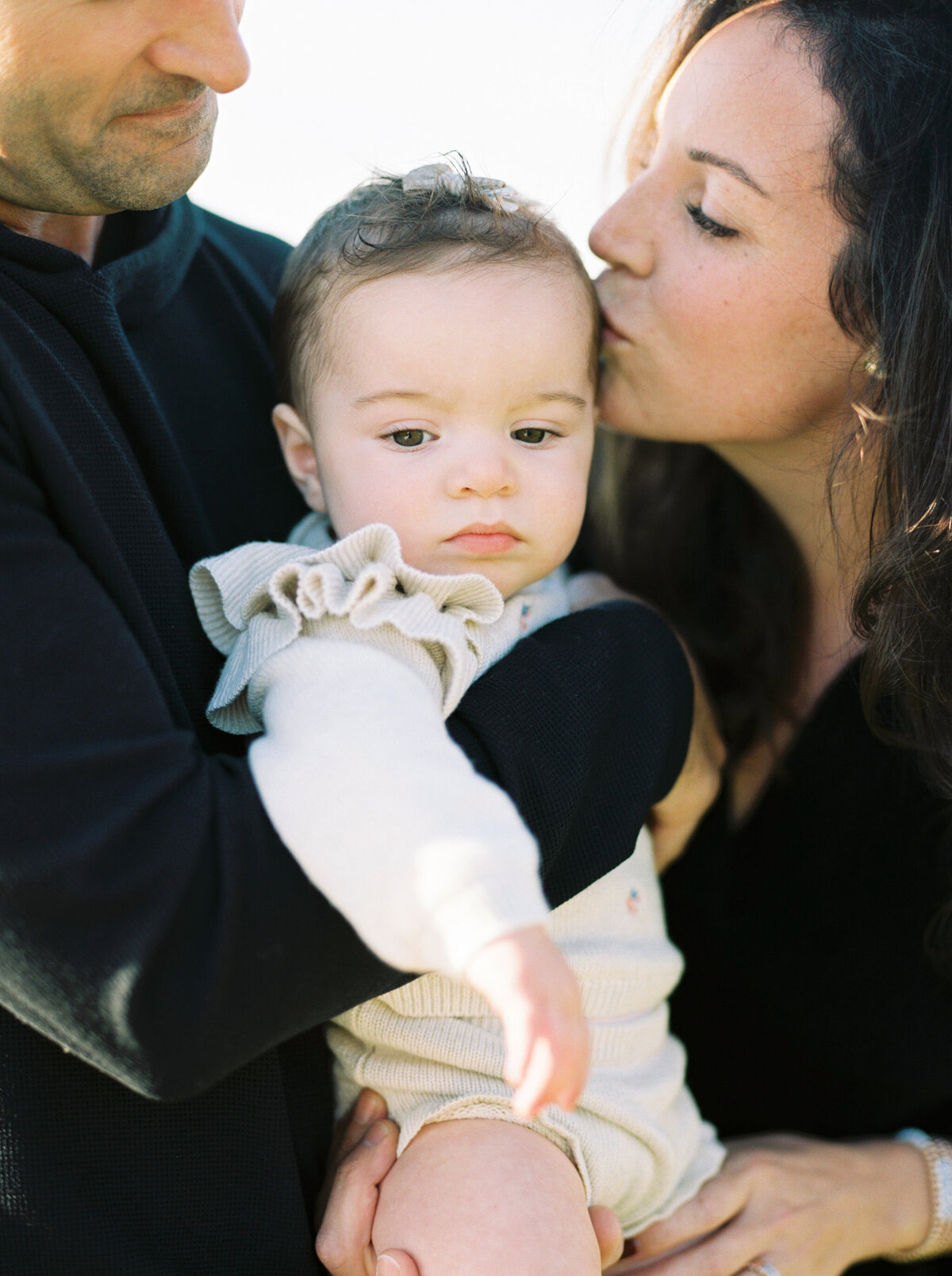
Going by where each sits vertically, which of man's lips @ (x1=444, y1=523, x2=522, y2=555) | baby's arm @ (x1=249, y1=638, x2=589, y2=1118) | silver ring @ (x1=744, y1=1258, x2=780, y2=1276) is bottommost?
silver ring @ (x1=744, y1=1258, x2=780, y2=1276)

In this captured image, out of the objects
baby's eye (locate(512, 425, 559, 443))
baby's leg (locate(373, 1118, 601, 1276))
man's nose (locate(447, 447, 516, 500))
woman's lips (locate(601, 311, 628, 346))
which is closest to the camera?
baby's leg (locate(373, 1118, 601, 1276))

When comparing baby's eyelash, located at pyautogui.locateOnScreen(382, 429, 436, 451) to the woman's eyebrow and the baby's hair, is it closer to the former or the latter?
the baby's hair

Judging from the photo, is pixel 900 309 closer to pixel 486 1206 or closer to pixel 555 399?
pixel 555 399

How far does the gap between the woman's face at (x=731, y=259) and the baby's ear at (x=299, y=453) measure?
0.52 metres

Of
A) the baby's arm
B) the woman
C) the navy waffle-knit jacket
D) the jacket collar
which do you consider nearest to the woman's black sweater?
the woman

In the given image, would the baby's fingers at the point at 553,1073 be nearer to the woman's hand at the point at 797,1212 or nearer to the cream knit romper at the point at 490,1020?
the cream knit romper at the point at 490,1020

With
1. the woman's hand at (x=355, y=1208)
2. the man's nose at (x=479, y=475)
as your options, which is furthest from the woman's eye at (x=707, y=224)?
the woman's hand at (x=355, y=1208)

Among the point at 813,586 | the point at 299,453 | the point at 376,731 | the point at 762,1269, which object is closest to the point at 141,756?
the point at 376,731

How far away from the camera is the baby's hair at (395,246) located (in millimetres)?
1508

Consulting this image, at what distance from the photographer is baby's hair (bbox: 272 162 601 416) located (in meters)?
1.51

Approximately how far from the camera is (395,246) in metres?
1.51

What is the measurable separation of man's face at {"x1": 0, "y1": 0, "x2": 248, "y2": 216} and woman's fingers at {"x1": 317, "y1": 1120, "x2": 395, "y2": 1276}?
4.11 feet

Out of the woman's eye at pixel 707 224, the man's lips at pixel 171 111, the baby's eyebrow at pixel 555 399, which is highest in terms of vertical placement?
the man's lips at pixel 171 111

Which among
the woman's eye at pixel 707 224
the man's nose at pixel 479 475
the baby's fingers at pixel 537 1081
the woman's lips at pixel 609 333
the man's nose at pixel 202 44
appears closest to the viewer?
the baby's fingers at pixel 537 1081
